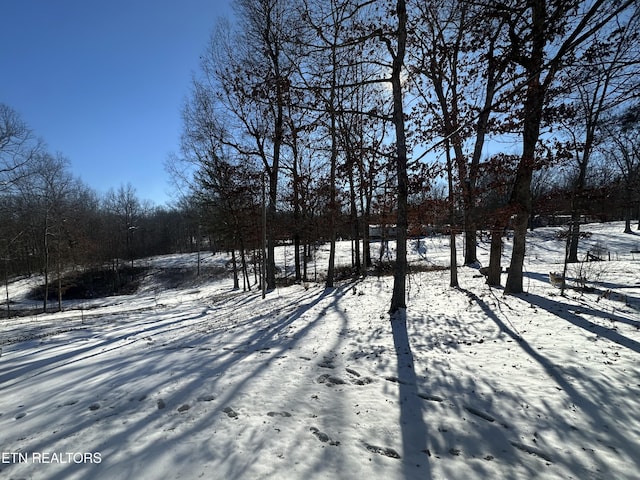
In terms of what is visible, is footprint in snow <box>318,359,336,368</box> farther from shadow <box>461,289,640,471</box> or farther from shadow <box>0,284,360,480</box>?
shadow <box>461,289,640,471</box>

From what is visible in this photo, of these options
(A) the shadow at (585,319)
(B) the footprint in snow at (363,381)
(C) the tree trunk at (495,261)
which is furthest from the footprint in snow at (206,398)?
(C) the tree trunk at (495,261)

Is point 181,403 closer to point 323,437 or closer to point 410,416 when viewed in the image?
point 323,437

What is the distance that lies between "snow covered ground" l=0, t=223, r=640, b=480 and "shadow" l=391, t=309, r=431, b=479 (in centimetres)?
2

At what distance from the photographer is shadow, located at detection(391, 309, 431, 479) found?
8.23 feet

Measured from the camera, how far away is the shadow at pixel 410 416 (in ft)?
8.23

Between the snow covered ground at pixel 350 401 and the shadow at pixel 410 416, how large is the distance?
2 cm

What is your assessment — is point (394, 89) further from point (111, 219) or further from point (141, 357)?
point (111, 219)

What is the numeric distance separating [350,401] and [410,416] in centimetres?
66

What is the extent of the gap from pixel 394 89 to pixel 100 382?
7.52 metres

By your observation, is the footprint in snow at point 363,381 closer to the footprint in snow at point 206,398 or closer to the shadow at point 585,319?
the footprint in snow at point 206,398

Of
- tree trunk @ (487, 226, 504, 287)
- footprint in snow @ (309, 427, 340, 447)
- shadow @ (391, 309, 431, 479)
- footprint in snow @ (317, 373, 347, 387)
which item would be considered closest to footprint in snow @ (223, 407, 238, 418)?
footprint in snow @ (309, 427, 340, 447)

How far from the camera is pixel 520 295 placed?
7.55 meters

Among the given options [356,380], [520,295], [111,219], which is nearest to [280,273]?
[520,295]

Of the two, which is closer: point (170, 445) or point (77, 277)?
point (170, 445)
